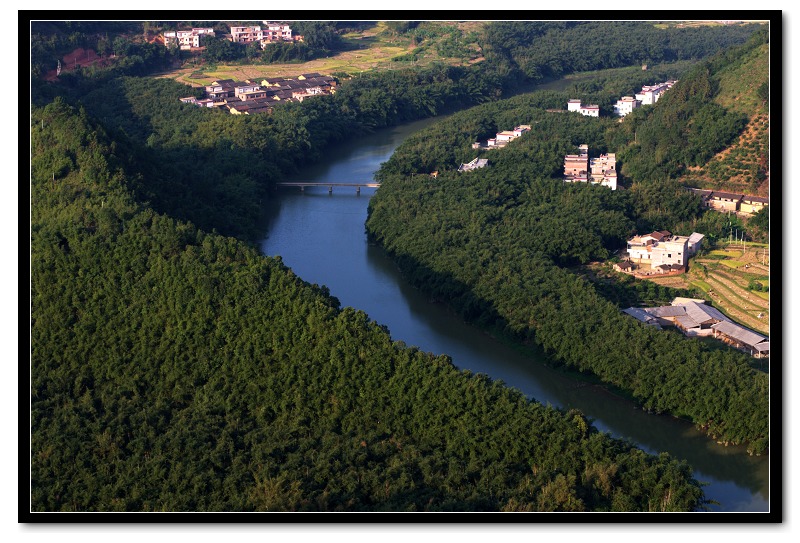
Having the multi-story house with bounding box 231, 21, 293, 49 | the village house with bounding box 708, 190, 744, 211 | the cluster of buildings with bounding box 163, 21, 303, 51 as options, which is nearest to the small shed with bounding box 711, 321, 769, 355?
the village house with bounding box 708, 190, 744, 211

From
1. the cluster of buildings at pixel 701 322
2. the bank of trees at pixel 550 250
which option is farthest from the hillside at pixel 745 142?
the cluster of buildings at pixel 701 322

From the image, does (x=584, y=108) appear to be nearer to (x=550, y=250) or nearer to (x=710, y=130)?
(x=710, y=130)

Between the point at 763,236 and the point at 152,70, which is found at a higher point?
the point at 152,70

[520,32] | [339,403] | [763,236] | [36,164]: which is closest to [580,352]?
[339,403]

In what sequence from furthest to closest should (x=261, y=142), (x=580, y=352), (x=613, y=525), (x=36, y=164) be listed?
(x=261, y=142) < (x=36, y=164) < (x=580, y=352) < (x=613, y=525)

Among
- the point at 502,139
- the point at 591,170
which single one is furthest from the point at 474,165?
the point at 502,139

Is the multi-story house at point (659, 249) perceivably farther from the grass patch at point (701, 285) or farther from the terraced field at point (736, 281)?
the grass patch at point (701, 285)

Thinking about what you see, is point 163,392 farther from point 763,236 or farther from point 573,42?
point 573,42

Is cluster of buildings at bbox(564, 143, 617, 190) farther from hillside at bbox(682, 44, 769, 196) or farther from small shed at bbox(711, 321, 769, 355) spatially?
small shed at bbox(711, 321, 769, 355)
